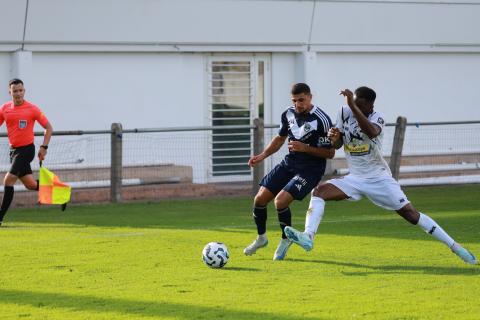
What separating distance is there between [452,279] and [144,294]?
2.98 meters

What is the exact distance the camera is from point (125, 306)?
9633mm

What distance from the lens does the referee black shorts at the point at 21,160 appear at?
56.1 feet

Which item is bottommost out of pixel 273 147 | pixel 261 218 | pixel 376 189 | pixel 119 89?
pixel 261 218

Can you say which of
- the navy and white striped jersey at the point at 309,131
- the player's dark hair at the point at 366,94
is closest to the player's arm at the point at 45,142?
the navy and white striped jersey at the point at 309,131

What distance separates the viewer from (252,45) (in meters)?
24.1

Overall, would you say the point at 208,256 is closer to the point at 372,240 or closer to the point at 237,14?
the point at 372,240

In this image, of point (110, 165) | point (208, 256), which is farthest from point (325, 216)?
point (208, 256)

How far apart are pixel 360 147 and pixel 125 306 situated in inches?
144

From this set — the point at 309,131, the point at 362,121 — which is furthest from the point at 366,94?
the point at 309,131

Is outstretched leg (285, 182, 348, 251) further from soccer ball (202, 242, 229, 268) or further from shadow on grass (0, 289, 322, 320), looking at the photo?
shadow on grass (0, 289, 322, 320)

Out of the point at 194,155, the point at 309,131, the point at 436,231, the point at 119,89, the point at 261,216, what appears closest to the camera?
the point at 436,231

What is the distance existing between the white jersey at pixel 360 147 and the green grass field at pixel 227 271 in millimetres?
1003

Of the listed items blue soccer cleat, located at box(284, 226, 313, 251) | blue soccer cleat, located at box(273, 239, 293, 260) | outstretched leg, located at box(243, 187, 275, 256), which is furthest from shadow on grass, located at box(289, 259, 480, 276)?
outstretched leg, located at box(243, 187, 275, 256)

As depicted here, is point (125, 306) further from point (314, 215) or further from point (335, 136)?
point (335, 136)
